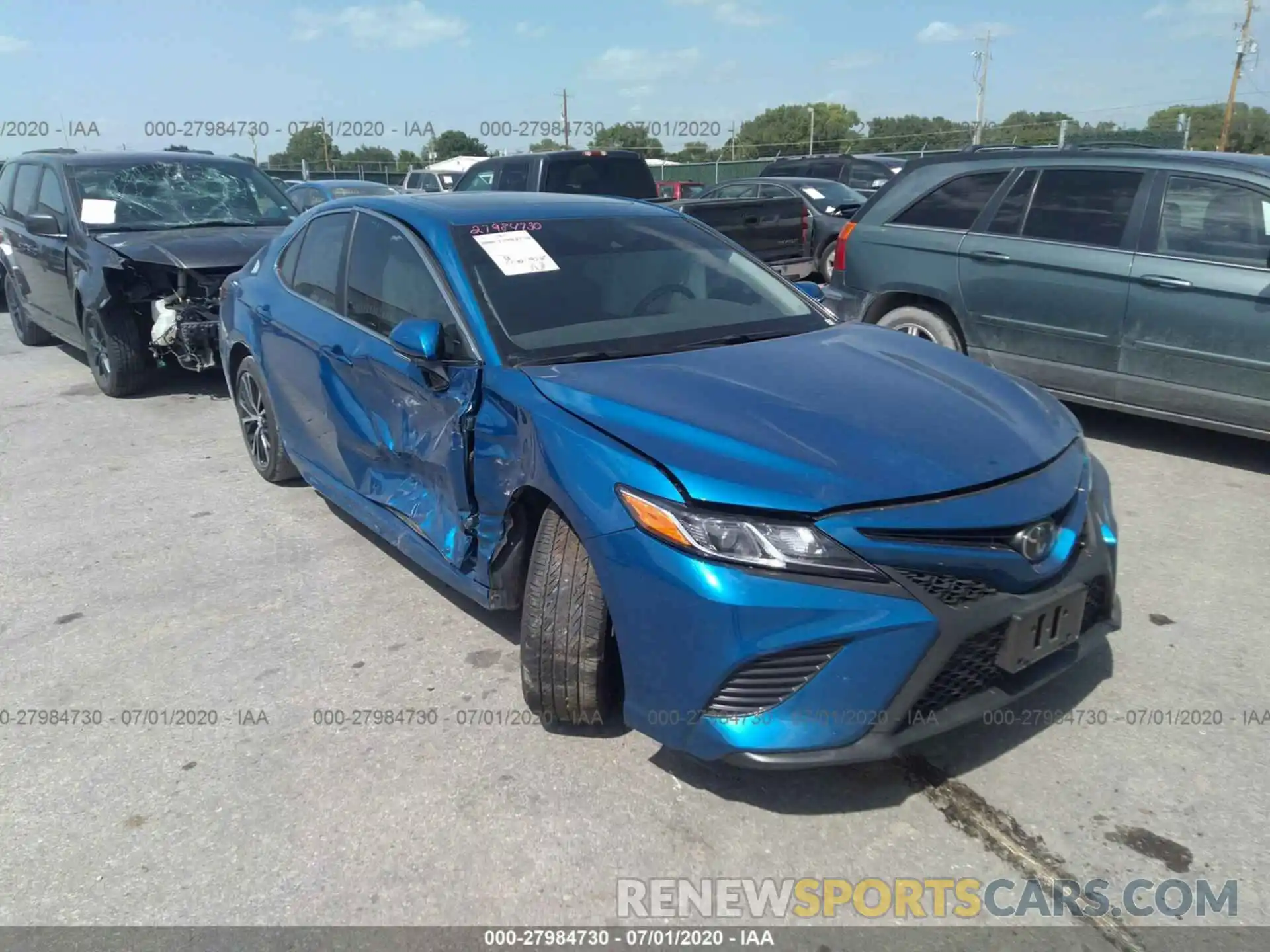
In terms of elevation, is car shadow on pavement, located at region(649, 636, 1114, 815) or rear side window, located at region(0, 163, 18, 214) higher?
rear side window, located at region(0, 163, 18, 214)

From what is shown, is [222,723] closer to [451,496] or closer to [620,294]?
[451,496]

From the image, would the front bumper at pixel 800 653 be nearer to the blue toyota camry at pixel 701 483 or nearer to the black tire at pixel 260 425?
the blue toyota camry at pixel 701 483

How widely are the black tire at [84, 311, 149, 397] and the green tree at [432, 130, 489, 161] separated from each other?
5546 centimetres

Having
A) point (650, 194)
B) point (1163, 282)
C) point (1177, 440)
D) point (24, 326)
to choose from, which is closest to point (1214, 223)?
point (1163, 282)

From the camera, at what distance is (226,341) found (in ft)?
18.4

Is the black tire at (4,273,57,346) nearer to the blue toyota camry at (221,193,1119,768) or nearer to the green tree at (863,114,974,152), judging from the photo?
the blue toyota camry at (221,193,1119,768)

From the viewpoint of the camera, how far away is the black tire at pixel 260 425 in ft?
17.0

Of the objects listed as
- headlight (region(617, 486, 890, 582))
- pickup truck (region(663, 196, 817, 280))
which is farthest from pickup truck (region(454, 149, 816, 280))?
headlight (region(617, 486, 890, 582))

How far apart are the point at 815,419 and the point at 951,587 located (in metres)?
0.63

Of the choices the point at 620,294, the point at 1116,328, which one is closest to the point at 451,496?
the point at 620,294

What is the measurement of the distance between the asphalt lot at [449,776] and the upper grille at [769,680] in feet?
1.38

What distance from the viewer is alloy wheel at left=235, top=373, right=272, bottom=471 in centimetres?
540

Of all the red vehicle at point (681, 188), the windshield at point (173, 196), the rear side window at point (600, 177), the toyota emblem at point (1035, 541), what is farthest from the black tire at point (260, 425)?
the red vehicle at point (681, 188)
